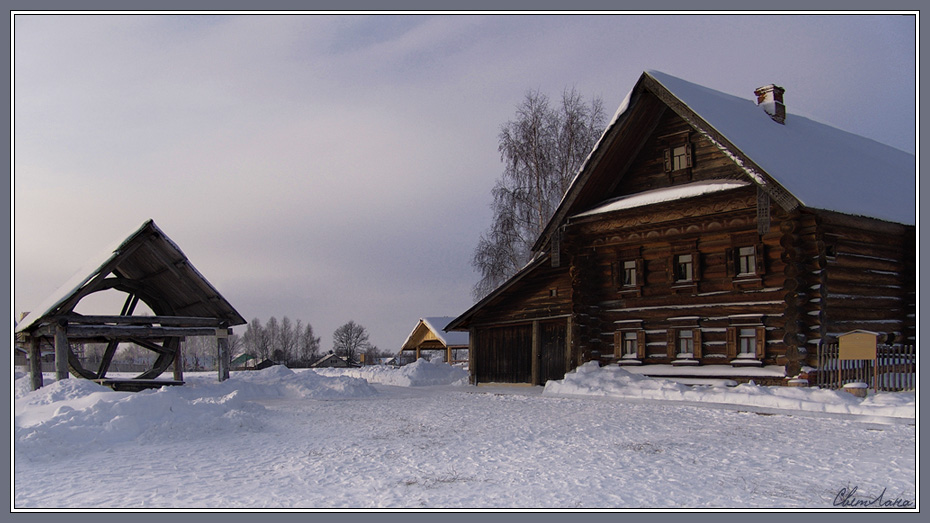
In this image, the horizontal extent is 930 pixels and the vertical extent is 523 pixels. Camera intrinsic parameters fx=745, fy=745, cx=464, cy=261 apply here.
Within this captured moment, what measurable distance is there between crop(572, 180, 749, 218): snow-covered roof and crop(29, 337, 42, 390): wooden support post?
15.1 metres

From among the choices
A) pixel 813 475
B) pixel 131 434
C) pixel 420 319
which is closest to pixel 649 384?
pixel 813 475

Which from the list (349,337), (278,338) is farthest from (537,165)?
(278,338)

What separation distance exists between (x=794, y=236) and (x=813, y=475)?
1065 centimetres

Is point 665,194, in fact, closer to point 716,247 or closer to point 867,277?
point 716,247

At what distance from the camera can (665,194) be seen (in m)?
20.5

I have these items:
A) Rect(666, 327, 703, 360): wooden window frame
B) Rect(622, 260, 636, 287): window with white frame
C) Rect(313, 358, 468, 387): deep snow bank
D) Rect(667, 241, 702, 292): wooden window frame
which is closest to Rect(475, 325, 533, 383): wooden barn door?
Rect(313, 358, 468, 387): deep snow bank

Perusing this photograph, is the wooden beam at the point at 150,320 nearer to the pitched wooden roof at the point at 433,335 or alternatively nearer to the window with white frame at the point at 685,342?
the window with white frame at the point at 685,342

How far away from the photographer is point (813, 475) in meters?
8.49

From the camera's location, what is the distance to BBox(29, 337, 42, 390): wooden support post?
18031mm

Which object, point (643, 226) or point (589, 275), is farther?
point (589, 275)

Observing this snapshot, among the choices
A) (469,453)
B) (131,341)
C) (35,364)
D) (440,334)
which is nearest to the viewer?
(469,453)

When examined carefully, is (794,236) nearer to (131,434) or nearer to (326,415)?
(326,415)

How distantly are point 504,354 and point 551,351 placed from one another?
239 cm

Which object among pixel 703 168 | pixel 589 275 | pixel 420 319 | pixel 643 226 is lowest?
pixel 420 319
